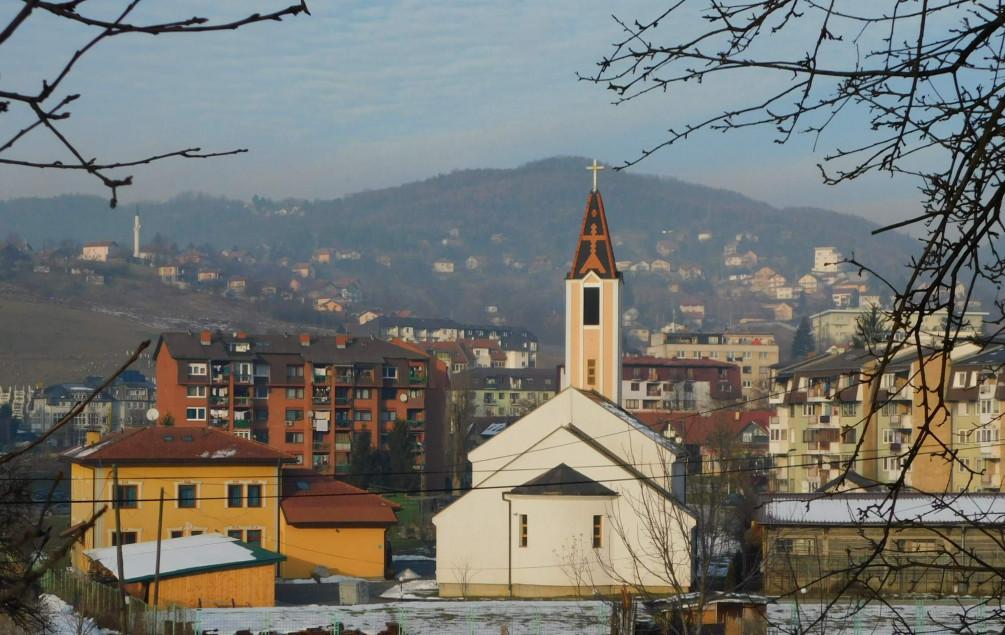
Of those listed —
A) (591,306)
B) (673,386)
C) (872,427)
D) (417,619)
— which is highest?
(591,306)

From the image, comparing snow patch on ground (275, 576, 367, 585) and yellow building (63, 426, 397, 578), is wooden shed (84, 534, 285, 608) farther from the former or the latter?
yellow building (63, 426, 397, 578)

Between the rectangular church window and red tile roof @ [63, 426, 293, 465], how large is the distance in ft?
44.2

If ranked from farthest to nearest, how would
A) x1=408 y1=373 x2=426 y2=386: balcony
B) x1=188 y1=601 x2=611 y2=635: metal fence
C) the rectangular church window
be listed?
x1=408 y1=373 x2=426 y2=386: balcony < the rectangular church window < x1=188 y1=601 x2=611 y2=635: metal fence

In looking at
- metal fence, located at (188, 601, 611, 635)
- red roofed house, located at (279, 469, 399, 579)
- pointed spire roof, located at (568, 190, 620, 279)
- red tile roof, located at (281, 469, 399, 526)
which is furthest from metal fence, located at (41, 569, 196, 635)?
pointed spire roof, located at (568, 190, 620, 279)

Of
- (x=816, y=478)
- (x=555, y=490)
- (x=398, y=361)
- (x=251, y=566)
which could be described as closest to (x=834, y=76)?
(x=251, y=566)

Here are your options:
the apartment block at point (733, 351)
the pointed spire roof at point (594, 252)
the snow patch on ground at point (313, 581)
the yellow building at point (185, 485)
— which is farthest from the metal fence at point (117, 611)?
the apartment block at point (733, 351)

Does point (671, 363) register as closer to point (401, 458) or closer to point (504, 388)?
point (504, 388)

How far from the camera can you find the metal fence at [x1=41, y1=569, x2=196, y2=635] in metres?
30.6

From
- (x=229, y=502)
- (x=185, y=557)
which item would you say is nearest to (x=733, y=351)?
(x=229, y=502)

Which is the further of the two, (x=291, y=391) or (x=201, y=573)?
(x=291, y=391)

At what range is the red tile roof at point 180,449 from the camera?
49188 millimetres

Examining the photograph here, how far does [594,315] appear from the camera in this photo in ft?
191

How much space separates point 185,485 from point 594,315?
17370 millimetres

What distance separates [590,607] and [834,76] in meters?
32.0
